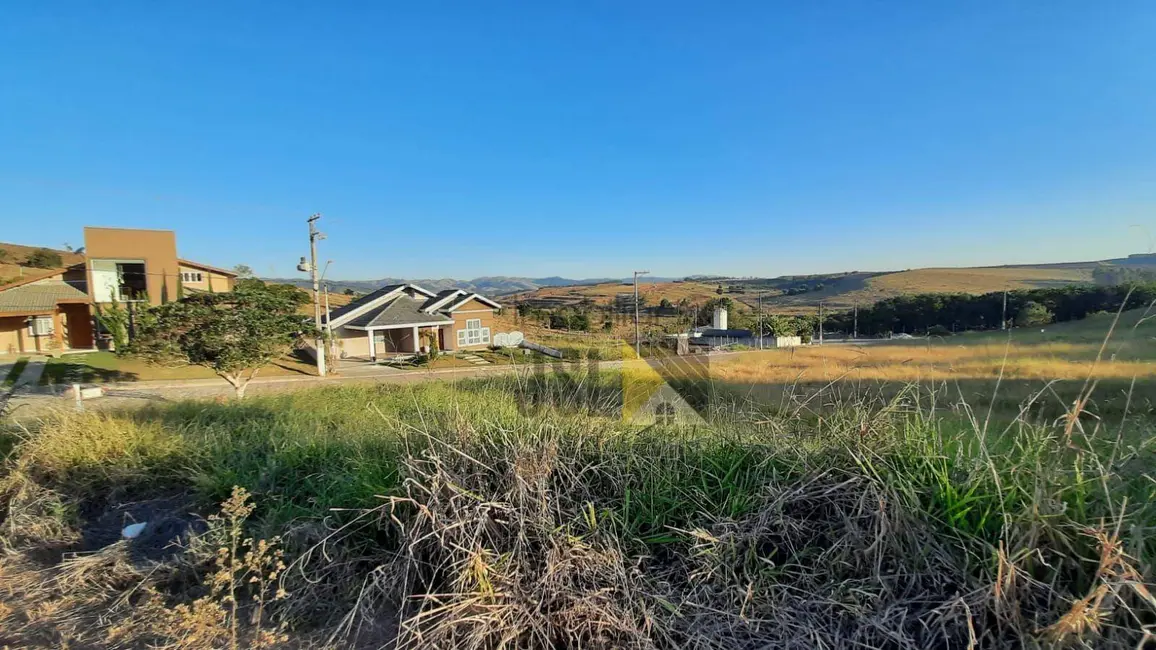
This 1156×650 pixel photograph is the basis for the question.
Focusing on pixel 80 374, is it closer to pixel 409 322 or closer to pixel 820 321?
pixel 409 322

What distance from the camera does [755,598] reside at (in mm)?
1578

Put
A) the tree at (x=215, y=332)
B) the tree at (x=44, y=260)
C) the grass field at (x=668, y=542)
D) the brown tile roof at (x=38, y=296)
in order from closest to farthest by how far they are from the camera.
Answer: the grass field at (x=668, y=542) → the tree at (x=215, y=332) → the brown tile roof at (x=38, y=296) → the tree at (x=44, y=260)

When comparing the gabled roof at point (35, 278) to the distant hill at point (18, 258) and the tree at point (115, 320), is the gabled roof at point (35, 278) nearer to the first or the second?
the tree at point (115, 320)

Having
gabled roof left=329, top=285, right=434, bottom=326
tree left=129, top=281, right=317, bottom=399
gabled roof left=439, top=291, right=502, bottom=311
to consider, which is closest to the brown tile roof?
gabled roof left=329, top=285, right=434, bottom=326

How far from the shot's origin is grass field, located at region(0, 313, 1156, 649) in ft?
4.68

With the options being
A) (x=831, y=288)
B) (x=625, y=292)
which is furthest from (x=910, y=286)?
(x=625, y=292)

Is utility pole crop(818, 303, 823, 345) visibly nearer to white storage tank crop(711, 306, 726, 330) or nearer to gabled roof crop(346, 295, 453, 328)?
white storage tank crop(711, 306, 726, 330)

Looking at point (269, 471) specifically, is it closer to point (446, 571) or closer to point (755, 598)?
point (446, 571)

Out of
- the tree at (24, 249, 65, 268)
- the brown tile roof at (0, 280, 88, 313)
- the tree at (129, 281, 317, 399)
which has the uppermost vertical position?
the tree at (24, 249, 65, 268)

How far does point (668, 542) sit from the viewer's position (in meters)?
1.82

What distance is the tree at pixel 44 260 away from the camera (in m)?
44.2

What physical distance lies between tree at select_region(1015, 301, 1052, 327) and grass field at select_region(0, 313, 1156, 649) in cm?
1831

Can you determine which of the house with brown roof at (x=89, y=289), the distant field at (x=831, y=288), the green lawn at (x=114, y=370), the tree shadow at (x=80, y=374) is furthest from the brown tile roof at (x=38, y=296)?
the distant field at (x=831, y=288)

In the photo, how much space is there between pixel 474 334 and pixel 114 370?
15451mm
